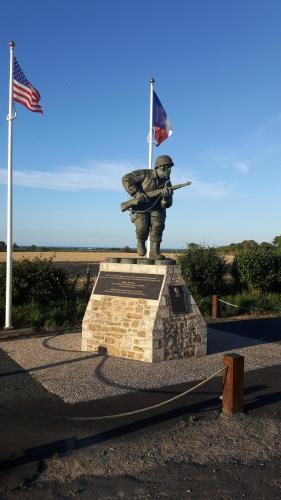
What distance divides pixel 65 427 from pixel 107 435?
52 centimetres

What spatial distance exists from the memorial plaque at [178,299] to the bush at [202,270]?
7991 mm

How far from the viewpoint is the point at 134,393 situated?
6.49m

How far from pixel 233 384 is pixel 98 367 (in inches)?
116

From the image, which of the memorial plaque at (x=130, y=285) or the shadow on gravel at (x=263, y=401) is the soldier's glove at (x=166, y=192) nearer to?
the memorial plaque at (x=130, y=285)

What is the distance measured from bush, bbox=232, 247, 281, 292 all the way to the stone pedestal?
967 centimetres

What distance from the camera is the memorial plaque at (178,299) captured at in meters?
8.48

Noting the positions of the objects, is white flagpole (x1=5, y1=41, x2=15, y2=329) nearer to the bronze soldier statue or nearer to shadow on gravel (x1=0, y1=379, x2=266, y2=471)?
the bronze soldier statue

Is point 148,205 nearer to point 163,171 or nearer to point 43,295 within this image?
point 163,171

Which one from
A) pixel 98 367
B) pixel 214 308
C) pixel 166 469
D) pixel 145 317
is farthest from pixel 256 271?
pixel 166 469

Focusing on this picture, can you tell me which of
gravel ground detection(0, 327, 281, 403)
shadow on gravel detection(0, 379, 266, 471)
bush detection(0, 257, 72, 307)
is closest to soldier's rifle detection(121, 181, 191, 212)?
gravel ground detection(0, 327, 281, 403)

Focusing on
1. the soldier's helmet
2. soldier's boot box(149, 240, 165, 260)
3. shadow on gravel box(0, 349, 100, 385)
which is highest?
the soldier's helmet

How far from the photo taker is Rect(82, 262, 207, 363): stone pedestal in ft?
27.0

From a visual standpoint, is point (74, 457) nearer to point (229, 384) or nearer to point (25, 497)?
point (25, 497)

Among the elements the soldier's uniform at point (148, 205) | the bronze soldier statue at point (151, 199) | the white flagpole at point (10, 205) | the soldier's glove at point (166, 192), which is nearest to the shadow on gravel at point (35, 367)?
the bronze soldier statue at point (151, 199)
